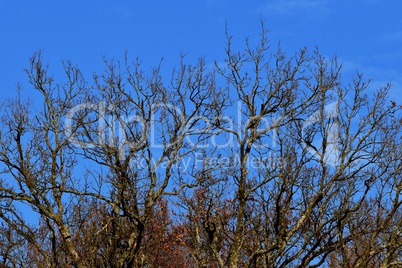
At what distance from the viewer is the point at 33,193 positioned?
59.9ft

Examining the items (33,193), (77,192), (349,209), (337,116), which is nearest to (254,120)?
(337,116)

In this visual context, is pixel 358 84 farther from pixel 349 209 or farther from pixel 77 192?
pixel 77 192

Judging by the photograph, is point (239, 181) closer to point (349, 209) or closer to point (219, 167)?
point (219, 167)

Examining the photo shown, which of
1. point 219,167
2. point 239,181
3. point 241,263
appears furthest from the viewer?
point 241,263

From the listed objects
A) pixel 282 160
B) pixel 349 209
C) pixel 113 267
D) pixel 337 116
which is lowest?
pixel 113 267

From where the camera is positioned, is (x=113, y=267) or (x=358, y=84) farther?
(x=358, y=84)

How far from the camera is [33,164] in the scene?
63.2 feet

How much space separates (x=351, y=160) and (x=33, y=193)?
9.28 metres

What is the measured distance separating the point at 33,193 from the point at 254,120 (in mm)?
6811

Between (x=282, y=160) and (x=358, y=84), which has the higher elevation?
(x=358, y=84)

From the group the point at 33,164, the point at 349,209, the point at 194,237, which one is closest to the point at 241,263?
the point at 194,237

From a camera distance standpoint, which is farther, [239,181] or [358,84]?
[358,84]

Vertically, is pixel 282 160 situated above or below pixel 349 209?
above

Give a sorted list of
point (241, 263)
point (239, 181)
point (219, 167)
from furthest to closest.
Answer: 1. point (241, 263)
2. point (219, 167)
3. point (239, 181)
